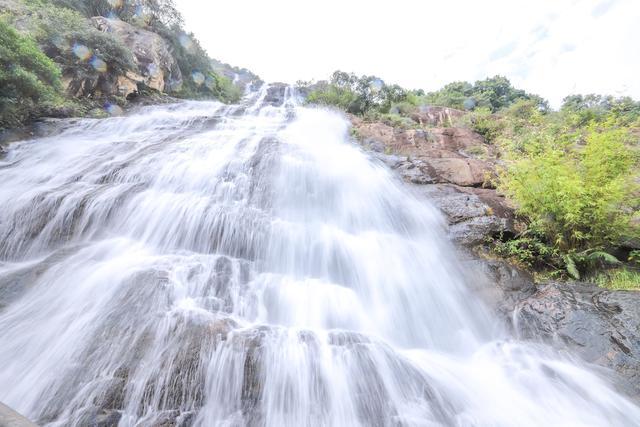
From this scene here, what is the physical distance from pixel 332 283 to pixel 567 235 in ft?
15.5

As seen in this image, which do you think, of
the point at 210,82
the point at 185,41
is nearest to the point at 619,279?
the point at 210,82

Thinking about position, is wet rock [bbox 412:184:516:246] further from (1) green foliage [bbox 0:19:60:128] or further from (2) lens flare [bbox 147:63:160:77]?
(2) lens flare [bbox 147:63:160:77]

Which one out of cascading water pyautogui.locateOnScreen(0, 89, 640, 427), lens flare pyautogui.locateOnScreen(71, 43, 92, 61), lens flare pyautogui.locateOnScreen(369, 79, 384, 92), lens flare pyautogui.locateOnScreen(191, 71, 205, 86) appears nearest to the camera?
cascading water pyautogui.locateOnScreen(0, 89, 640, 427)

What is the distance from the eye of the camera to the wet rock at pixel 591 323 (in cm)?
383

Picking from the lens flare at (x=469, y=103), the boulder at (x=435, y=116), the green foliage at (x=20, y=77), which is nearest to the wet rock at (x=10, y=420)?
the green foliage at (x=20, y=77)

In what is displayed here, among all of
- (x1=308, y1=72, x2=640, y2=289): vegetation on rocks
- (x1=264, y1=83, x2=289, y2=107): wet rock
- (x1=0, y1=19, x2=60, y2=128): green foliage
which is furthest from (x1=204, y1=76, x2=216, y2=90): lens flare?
(x1=308, y1=72, x2=640, y2=289): vegetation on rocks

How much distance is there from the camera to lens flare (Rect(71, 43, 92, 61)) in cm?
1123

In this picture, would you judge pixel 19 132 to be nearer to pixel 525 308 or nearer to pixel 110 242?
pixel 110 242

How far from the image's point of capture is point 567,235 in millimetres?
5609

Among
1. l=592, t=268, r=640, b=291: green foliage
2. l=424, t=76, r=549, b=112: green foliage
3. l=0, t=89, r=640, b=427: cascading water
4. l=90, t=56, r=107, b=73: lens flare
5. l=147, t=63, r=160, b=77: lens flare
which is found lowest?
l=0, t=89, r=640, b=427: cascading water

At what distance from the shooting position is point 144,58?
14.8m

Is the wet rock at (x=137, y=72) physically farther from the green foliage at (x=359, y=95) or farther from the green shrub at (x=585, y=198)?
the green shrub at (x=585, y=198)

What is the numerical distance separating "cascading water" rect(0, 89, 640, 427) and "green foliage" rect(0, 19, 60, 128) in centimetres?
121

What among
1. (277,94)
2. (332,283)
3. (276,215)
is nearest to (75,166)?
(276,215)
